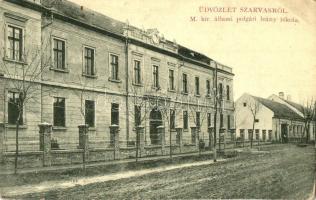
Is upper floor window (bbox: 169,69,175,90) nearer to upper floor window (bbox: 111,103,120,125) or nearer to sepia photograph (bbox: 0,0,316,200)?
sepia photograph (bbox: 0,0,316,200)

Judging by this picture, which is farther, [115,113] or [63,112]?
[115,113]

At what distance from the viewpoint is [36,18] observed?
1277cm

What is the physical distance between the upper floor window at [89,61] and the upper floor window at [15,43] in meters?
3.48

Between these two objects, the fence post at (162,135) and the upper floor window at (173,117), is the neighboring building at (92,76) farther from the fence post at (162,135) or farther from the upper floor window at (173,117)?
the fence post at (162,135)

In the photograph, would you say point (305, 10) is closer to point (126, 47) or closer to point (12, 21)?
point (12, 21)

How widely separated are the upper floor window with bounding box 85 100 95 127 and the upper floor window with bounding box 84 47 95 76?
3.59ft

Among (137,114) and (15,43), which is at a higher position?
(15,43)

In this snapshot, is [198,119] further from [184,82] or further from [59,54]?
[59,54]

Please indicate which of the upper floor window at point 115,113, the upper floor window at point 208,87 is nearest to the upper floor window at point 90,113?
the upper floor window at point 115,113

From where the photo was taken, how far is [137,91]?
687 inches

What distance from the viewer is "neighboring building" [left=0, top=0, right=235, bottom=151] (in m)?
12.0

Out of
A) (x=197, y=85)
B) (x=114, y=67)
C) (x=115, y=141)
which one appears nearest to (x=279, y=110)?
(x=197, y=85)

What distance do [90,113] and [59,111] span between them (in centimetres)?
145

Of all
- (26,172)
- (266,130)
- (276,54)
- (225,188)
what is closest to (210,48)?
(276,54)
